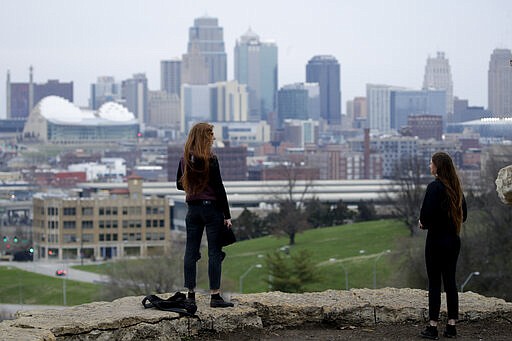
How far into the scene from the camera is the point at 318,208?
69438 millimetres

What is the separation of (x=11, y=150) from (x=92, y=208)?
407 feet

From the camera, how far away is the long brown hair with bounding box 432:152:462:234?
8.52 meters

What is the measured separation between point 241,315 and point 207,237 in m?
→ 0.53

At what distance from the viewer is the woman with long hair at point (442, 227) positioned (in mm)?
8539

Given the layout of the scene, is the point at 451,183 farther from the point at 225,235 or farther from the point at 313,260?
the point at 313,260

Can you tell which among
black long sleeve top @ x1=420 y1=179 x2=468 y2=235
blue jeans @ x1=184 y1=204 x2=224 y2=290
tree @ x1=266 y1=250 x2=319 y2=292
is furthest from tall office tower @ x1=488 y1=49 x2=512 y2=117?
tree @ x1=266 y1=250 x2=319 y2=292

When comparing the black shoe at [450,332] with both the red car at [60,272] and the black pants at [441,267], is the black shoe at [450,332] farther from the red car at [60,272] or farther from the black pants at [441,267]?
the red car at [60,272]

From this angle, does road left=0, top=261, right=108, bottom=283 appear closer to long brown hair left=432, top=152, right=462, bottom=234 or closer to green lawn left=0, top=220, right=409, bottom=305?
green lawn left=0, top=220, right=409, bottom=305

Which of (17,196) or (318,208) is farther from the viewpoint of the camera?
(17,196)

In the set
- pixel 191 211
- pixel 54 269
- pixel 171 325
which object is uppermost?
pixel 191 211

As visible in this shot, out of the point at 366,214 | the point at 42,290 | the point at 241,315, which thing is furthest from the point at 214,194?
the point at 366,214

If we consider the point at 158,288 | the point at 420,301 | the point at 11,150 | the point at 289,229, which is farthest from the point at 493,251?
the point at 11,150

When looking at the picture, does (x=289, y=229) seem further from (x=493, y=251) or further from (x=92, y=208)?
(x=493, y=251)

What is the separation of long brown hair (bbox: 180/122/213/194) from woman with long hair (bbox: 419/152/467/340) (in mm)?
1337
